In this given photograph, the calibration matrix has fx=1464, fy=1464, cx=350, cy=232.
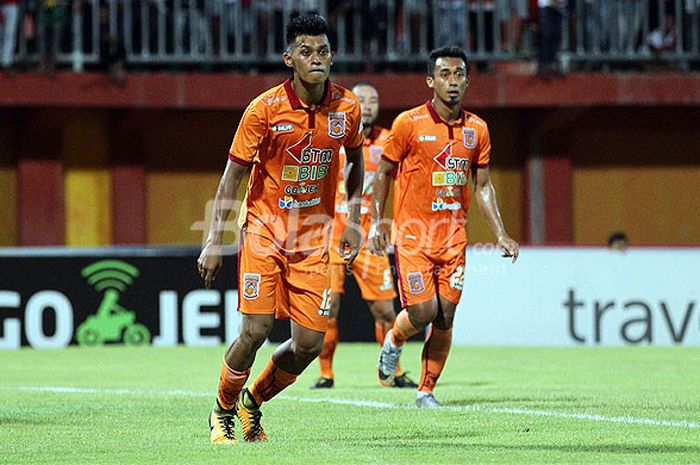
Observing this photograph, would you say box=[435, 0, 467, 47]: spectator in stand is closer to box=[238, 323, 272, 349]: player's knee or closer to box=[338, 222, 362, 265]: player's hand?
box=[338, 222, 362, 265]: player's hand

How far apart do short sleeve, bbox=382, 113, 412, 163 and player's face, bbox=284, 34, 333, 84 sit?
8.64ft

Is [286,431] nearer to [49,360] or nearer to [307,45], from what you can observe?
[307,45]

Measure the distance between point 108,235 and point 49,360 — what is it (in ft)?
24.1

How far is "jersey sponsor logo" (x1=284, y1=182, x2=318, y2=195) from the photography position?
26.9ft

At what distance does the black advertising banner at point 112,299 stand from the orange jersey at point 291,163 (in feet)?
33.3

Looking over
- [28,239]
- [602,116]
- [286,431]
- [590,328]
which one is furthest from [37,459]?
[602,116]

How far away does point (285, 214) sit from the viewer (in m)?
8.18

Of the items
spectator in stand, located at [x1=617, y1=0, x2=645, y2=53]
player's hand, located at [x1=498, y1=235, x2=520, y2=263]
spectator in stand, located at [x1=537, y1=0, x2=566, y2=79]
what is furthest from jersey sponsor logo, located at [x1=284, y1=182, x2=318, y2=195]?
spectator in stand, located at [x1=617, y1=0, x2=645, y2=53]

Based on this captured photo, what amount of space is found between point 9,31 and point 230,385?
1403 centimetres

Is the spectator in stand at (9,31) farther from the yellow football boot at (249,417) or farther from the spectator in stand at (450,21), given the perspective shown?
the yellow football boot at (249,417)

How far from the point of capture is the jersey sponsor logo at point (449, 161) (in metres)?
10.6

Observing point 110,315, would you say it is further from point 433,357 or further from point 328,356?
point 433,357

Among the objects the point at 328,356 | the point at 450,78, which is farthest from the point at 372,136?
the point at 450,78

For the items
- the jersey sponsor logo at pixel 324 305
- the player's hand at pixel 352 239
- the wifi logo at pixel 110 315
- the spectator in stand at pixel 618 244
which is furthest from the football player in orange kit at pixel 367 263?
the spectator in stand at pixel 618 244
